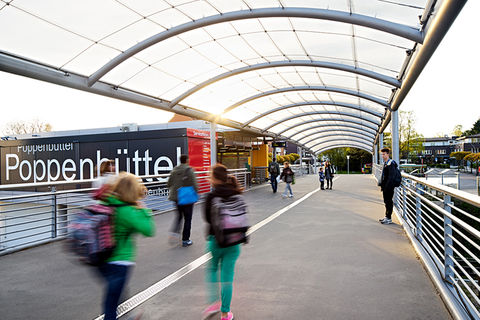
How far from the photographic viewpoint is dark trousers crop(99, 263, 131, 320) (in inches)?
111

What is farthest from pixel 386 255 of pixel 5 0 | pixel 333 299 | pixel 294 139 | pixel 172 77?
pixel 294 139

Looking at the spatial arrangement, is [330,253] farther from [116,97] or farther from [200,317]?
[116,97]

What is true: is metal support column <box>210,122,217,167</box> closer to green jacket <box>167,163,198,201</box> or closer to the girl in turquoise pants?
green jacket <box>167,163,198,201</box>

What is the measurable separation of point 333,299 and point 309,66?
11.2 metres

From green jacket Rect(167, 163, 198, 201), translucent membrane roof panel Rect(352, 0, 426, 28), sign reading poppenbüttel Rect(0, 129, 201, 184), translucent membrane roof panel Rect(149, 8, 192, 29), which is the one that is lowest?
green jacket Rect(167, 163, 198, 201)

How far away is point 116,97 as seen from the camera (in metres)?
11.5

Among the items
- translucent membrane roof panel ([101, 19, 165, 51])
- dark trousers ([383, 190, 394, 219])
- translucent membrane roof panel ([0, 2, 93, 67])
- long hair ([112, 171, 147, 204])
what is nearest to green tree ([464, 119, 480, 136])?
dark trousers ([383, 190, 394, 219])

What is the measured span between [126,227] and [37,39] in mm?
7599

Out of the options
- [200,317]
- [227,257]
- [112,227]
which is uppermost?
[112,227]

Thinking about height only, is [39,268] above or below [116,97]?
below

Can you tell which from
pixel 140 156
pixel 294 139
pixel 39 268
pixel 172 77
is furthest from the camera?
pixel 294 139

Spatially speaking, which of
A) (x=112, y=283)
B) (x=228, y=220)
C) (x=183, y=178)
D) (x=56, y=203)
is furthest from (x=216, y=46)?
(x=112, y=283)

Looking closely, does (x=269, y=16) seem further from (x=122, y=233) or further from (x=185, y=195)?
(x=122, y=233)

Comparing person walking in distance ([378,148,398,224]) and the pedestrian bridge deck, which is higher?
person walking in distance ([378,148,398,224])
